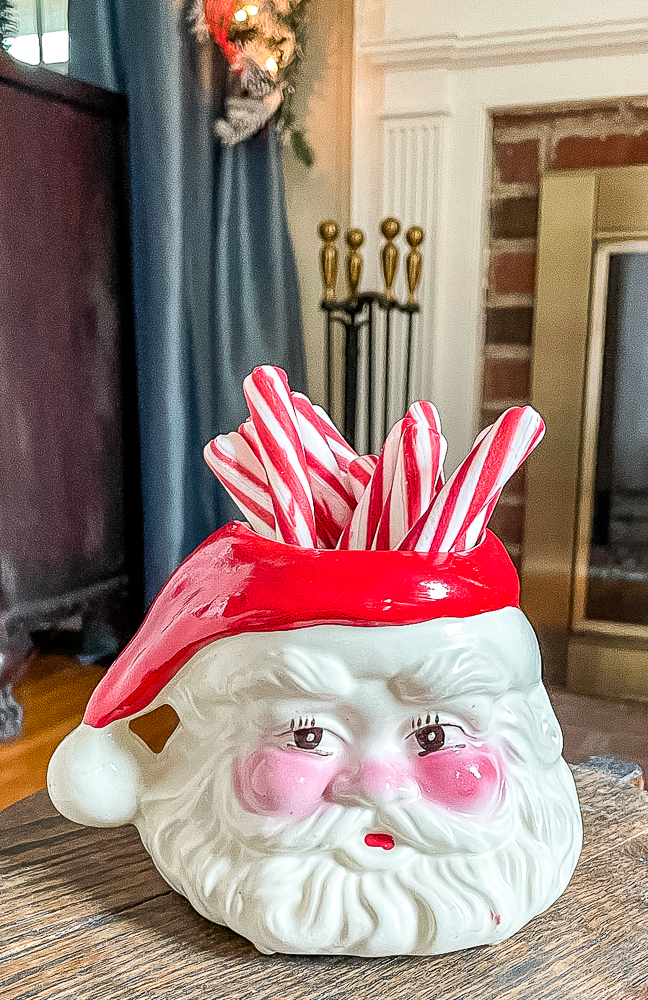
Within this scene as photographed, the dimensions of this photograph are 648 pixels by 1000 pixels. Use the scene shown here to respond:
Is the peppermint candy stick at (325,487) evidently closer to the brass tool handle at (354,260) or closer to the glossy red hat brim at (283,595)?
the glossy red hat brim at (283,595)

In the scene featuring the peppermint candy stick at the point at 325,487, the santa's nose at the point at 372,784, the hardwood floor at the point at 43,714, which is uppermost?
the peppermint candy stick at the point at 325,487

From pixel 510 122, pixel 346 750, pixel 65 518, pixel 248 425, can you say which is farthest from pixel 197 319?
pixel 346 750

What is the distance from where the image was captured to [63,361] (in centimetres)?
172

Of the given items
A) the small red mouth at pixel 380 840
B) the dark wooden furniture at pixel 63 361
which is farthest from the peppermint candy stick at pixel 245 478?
the dark wooden furniture at pixel 63 361

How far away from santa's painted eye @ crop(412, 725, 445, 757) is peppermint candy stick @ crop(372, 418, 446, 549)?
125mm

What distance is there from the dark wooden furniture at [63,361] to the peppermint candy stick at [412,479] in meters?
1.20

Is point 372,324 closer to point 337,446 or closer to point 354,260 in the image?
point 354,260

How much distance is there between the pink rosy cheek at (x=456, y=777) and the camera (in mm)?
574

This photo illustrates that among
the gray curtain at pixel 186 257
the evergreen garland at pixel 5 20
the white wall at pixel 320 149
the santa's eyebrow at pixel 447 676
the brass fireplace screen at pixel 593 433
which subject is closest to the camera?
the santa's eyebrow at pixel 447 676

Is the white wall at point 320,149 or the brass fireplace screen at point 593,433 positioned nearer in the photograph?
the brass fireplace screen at point 593,433

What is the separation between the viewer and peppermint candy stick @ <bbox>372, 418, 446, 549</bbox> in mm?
586

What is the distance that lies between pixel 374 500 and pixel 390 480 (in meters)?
0.02

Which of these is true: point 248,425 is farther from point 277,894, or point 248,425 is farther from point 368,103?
point 368,103

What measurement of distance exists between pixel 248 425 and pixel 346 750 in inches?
9.5
